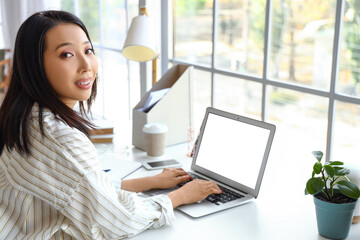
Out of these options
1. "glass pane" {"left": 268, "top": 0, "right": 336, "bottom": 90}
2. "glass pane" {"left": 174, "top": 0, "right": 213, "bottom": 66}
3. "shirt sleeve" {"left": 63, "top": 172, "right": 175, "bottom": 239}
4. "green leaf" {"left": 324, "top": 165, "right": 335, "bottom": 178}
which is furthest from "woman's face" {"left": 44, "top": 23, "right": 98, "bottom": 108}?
"glass pane" {"left": 174, "top": 0, "right": 213, "bottom": 66}

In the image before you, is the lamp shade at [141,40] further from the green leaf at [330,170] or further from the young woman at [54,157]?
the green leaf at [330,170]

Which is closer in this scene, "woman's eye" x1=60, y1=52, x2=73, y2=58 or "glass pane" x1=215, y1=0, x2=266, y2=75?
"woman's eye" x1=60, y1=52, x2=73, y2=58

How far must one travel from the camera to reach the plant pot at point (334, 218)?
1.24 meters

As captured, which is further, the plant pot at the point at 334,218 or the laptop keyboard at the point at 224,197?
the laptop keyboard at the point at 224,197

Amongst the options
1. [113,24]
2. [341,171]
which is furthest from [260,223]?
[113,24]

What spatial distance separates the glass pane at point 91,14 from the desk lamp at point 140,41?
109 centimetres

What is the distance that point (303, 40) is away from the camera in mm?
4906

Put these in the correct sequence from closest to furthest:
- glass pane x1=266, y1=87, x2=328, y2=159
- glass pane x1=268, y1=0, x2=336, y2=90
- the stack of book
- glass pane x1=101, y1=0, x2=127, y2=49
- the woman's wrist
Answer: the woman's wrist → the stack of book → glass pane x1=101, y1=0, x2=127, y2=49 → glass pane x1=268, y1=0, x2=336, y2=90 → glass pane x1=266, y1=87, x2=328, y2=159

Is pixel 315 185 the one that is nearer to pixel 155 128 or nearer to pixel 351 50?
pixel 155 128

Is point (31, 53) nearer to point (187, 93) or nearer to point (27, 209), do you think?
point (27, 209)

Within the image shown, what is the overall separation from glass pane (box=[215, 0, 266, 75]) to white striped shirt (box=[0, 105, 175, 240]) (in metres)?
3.14

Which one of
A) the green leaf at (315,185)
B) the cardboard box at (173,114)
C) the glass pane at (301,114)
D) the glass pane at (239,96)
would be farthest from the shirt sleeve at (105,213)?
the glass pane at (301,114)

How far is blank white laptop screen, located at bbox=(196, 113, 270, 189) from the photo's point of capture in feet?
5.08

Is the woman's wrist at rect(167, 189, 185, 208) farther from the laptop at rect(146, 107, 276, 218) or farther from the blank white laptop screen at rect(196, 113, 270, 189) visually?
the blank white laptop screen at rect(196, 113, 270, 189)
